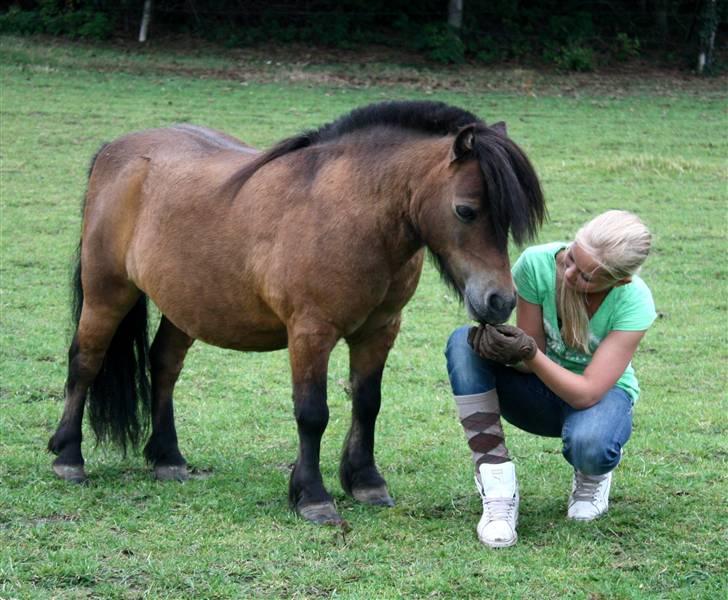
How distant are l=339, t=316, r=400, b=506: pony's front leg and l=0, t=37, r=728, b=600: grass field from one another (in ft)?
0.40

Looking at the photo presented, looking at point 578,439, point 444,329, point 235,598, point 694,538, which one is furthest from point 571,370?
point 444,329

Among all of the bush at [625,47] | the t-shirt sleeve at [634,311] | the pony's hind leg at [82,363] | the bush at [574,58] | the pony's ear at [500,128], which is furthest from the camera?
the bush at [625,47]

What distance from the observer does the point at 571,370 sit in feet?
15.3

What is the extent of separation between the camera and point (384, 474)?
539 centimetres

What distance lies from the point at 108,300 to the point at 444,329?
137 inches

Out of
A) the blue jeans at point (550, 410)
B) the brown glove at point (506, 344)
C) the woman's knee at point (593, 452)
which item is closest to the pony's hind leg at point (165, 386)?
the blue jeans at point (550, 410)

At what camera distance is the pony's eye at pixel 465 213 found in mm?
4195

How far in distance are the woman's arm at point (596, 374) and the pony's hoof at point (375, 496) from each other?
0.98m

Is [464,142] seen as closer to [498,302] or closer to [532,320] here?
[498,302]

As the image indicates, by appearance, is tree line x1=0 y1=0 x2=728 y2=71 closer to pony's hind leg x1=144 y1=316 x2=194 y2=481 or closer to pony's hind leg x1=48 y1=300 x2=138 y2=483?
pony's hind leg x1=144 y1=316 x2=194 y2=481

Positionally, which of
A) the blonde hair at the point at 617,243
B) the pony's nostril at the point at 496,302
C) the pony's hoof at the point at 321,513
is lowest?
the pony's hoof at the point at 321,513

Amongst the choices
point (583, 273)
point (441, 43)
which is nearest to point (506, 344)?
point (583, 273)

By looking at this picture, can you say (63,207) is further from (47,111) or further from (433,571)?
(433,571)

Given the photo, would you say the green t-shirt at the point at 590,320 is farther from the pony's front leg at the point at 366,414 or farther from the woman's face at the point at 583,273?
the pony's front leg at the point at 366,414
